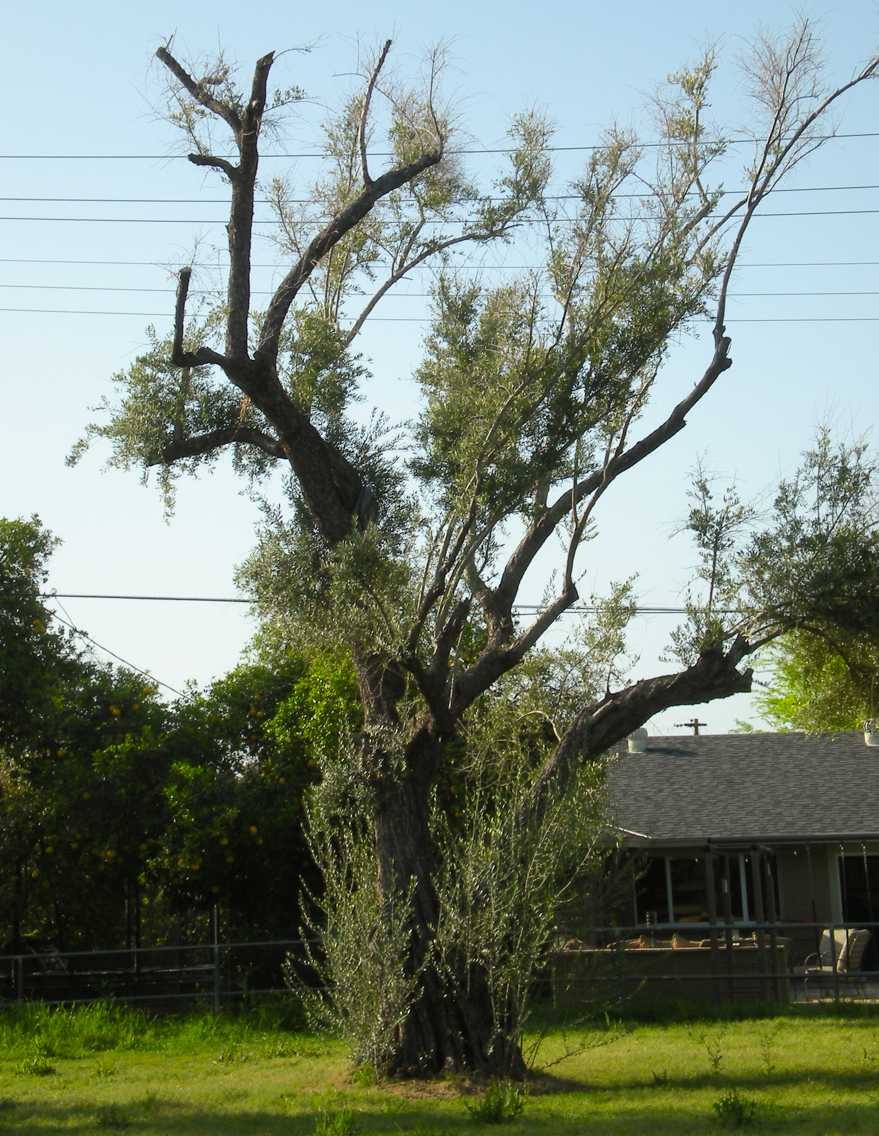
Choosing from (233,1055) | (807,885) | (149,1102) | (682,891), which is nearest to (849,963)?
(807,885)

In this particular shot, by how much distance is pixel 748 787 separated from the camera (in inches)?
874

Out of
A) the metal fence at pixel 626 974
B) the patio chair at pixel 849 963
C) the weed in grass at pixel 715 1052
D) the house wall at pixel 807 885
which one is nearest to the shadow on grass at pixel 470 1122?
the weed in grass at pixel 715 1052

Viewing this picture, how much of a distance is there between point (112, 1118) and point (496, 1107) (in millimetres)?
2815

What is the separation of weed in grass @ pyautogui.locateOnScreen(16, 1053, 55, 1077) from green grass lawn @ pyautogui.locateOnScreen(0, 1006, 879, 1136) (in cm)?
2

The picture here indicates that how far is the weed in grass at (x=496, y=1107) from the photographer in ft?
25.5

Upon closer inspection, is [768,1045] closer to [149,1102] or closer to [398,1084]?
[398,1084]

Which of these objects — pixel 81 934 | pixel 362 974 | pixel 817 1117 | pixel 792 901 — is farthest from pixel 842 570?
pixel 81 934

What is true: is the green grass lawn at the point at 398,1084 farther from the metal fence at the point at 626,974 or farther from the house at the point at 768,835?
the house at the point at 768,835

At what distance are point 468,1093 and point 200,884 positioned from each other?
22.3 feet

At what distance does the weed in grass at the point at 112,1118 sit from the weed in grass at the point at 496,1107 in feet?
8.17

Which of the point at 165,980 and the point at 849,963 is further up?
the point at 165,980

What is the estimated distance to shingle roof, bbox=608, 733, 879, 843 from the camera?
19.9 meters

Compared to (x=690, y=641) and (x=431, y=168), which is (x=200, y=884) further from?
(x=431, y=168)

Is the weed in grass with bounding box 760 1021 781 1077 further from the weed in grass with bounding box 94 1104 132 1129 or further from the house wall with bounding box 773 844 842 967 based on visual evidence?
the house wall with bounding box 773 844 842 967
